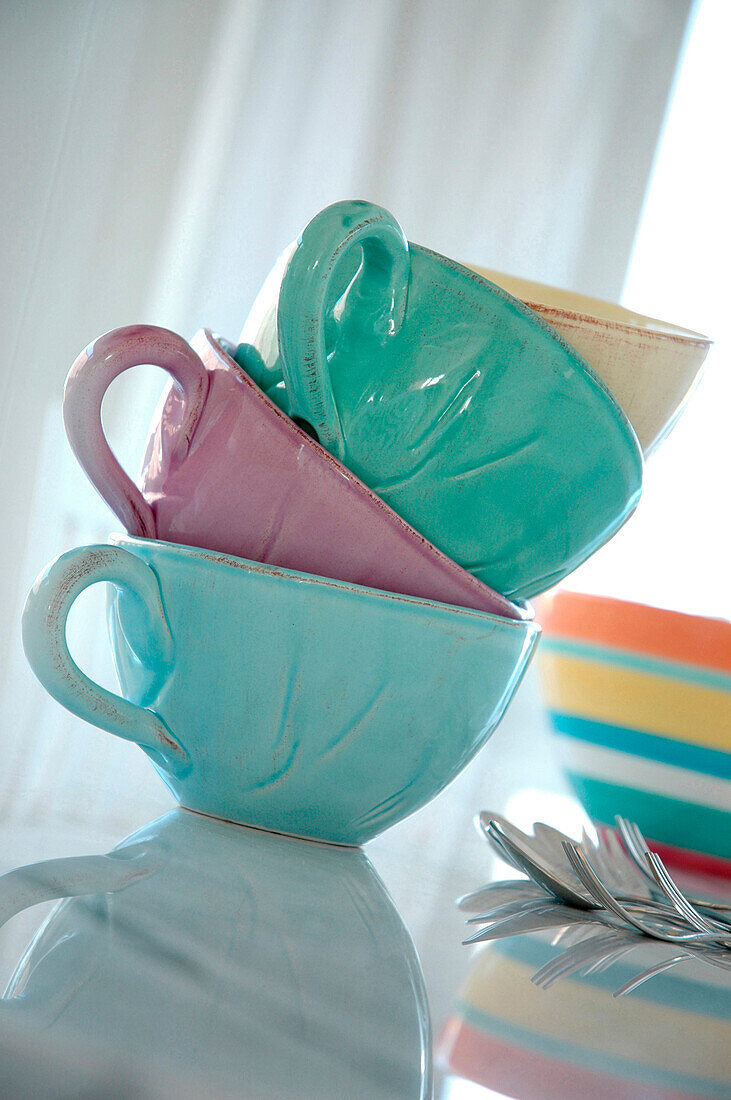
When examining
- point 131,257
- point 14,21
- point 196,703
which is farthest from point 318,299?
point 14,21

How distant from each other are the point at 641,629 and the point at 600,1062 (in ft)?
1.35

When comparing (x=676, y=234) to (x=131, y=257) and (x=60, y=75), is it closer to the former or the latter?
(x=131, y=257)

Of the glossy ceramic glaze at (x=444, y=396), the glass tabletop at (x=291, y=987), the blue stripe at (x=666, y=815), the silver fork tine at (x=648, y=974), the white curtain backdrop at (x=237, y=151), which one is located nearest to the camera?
the glass tabletop at (x=291, y=987)

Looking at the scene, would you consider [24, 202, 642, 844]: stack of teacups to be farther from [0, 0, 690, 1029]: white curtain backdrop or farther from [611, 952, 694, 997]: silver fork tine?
[0, 0, 690, 1029]: white curtain backdrop

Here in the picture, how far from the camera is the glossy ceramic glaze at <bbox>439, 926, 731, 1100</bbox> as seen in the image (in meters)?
0.22

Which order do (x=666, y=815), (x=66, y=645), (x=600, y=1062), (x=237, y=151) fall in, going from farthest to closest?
(x=237, y=151), (x=666, y=815), (x=66, y=645), (x=600, y=1062)

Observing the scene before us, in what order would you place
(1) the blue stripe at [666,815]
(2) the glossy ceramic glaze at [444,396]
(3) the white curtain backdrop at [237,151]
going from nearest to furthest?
(2) the glossy ceramic glaze at [444,396]
(1) the blue stripe at [666,815]
(3) the white curtain backdrop at [237,151]

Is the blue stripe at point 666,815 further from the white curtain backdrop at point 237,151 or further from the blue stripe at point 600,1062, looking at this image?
the white curtain backdrop at point 237,151

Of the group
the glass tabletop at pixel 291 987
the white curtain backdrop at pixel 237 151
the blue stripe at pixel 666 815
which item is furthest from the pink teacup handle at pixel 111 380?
the white curtain backdrop at pixel 237 151

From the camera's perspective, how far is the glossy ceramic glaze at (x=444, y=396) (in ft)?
1.33

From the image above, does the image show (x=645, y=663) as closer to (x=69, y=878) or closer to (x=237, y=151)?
(x=69, y=878)

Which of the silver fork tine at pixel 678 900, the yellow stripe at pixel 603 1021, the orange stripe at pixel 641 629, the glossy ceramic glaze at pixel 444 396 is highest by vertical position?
the glossy ceramic glaze at pixel 444 396

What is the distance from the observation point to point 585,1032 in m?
0.26

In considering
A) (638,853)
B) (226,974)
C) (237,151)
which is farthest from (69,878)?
(237,151)
